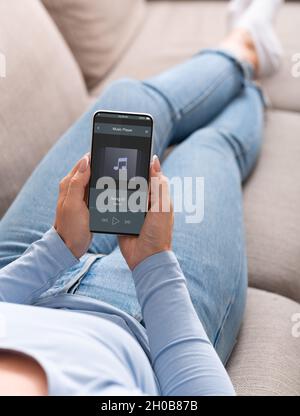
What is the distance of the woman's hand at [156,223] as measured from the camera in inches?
29.5

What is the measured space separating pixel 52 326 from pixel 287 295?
0.52 meters

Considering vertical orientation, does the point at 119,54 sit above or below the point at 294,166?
above

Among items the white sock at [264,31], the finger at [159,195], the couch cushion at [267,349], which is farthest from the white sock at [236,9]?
the finger at [159,195]

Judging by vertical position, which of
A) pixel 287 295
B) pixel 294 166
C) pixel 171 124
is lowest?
pixel 287 295

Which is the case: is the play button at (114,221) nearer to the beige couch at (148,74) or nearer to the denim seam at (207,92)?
the beige couch at (148,74)

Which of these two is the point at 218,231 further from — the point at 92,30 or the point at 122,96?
the point at 92,30

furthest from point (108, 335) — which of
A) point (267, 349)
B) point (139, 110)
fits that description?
point (139, 110)

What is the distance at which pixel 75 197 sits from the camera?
0.76 metres

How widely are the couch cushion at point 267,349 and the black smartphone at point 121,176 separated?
0.90 feet

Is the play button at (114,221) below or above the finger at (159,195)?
below

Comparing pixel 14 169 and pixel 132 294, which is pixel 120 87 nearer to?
pixel 14 169

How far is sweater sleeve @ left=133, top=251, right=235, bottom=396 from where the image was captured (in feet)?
2.20

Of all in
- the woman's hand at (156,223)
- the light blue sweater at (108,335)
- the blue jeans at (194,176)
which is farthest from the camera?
the blue jeans at (194,176)
